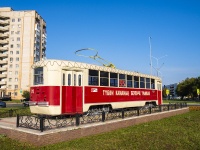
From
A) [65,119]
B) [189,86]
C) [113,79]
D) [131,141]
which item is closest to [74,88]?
[65,119]

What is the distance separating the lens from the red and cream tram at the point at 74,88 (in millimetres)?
12797

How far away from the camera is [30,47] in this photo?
6619 centimetres

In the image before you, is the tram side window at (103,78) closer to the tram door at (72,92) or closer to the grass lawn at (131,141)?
the tram door at (72,92)

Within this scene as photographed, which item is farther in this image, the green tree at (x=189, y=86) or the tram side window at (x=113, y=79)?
the green tree at (x=189, y=86)

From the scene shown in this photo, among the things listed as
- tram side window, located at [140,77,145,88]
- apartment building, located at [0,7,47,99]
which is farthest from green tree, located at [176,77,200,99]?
tram side window, located at [140,77,145,88]

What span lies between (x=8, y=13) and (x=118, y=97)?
207 ft

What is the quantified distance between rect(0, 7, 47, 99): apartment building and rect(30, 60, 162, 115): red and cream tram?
52234 millimetres

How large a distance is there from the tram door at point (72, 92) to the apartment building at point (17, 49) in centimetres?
5409

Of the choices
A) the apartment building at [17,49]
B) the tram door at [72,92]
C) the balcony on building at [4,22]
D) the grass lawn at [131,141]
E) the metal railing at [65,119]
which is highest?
the balcony on building at [4,22]

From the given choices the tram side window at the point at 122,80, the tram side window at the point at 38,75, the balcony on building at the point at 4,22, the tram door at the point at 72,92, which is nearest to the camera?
the tram door at the point at 72,92

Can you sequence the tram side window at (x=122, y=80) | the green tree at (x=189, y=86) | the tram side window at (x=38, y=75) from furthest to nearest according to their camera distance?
1. the green tree at (x=189, y=86)
2. the tram side window at (x=122, y=80)
3. the tram side window at (x=38, y=75)

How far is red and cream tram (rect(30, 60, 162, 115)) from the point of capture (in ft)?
42.0

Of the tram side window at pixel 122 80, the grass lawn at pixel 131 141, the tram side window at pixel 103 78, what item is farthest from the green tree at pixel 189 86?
the grass lawn at pixel 131 141

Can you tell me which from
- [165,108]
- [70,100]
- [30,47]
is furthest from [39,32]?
[70,100]
